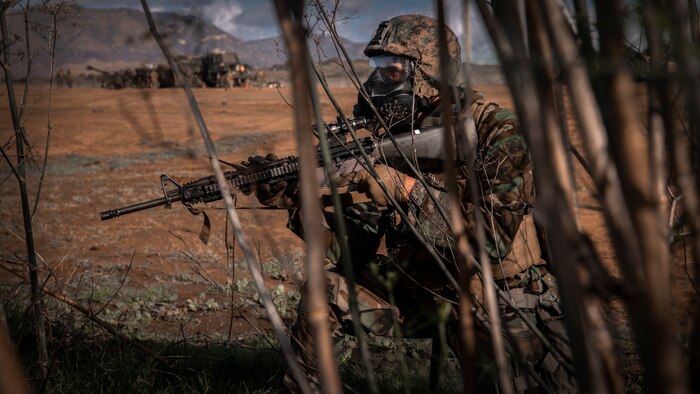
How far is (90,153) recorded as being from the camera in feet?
46.6

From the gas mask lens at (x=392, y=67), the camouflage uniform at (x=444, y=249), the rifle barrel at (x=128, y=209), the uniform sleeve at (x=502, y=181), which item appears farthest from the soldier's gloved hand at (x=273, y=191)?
the uniform sleeve at (x=502, y=181)

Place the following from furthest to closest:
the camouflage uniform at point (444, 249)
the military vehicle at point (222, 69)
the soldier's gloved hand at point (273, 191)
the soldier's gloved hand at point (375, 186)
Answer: the military vehicle at point (222, 69), the soldier's gloved hand at point (273, 191), the soldier's gloved hand at point (375, 186), the camouflage uniform at point (444, 249)

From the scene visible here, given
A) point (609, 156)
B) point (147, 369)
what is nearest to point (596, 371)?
point (609, 156)

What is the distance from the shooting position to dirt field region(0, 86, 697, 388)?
9.14 feet

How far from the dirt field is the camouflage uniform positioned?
0.32 m

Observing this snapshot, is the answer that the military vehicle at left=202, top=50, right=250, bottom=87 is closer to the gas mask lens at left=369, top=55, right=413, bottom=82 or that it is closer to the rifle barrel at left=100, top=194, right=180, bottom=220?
the gas mask lens at left=369, top=55, right=413, bottom=82

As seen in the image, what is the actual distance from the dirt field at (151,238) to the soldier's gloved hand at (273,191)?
0.81 ft

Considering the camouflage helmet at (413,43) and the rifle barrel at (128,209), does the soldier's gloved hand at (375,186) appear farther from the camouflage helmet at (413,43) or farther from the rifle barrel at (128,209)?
the rifle barrel at (128,209)

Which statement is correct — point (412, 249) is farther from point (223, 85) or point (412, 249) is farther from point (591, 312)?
point (223, 85)

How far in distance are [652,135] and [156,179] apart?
10.3 metres

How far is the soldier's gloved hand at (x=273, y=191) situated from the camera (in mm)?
2781

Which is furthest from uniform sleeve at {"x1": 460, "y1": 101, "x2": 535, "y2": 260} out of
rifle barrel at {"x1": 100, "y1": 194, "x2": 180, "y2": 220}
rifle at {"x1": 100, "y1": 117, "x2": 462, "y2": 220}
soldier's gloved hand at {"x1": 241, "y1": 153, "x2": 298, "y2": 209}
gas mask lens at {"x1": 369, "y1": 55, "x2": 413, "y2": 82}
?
rifle barrel at {"x1": 100, "y1": 194, "x2": 180, "y2": 220}

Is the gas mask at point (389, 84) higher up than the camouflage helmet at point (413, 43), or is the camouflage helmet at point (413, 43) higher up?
the camouflage helmet at point (413, 43)

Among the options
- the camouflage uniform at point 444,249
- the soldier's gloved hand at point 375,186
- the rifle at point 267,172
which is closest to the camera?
the camouflage uniform at point 444,249
